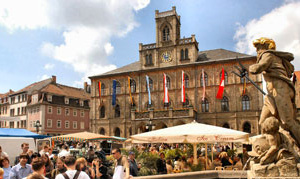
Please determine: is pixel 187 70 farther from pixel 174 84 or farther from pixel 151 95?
pixel 151 95

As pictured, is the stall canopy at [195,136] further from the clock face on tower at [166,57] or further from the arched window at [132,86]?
the arched window at [132,86]

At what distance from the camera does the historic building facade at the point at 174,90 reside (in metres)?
31.5

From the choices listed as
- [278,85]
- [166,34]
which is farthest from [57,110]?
[278,85]

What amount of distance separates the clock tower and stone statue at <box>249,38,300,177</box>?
29.7 metres

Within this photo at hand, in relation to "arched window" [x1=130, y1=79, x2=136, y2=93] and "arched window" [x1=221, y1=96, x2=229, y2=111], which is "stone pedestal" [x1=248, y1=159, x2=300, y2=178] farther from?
"arched window" [x1=130, y1=79, x2=136, y2=93]

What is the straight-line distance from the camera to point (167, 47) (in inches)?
1431

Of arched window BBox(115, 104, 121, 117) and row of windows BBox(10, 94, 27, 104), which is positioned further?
row of windows BBox(10, 94, 27, 104)

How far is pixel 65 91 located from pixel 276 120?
51.8m

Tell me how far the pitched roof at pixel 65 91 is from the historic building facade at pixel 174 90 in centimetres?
1351

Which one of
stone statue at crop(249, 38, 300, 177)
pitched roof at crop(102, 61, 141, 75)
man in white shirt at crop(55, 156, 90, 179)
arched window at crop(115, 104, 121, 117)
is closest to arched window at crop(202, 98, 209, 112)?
pitched roof at crop(102, 61, 141, 75)

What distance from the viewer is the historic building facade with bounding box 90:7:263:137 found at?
3145 centimetres

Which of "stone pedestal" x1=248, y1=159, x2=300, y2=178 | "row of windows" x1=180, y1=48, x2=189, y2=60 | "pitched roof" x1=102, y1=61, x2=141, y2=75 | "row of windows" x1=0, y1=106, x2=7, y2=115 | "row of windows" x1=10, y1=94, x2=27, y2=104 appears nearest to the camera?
"stone pedestal" x1=248, y1=159, x2=300, y2=178

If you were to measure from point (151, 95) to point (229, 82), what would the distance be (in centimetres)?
1033

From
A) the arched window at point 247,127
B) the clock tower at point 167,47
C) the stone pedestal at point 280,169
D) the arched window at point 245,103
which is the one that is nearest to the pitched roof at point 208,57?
the clock tower at point 167,47
